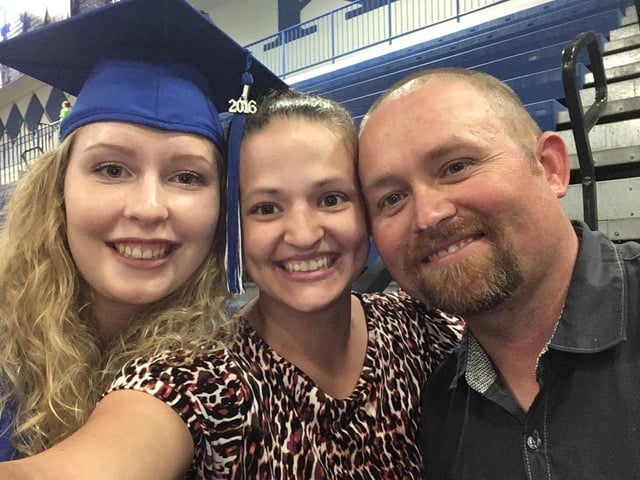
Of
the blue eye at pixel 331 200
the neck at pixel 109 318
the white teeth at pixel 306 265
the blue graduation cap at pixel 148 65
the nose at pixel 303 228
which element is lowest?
the neck at pixel 109 318

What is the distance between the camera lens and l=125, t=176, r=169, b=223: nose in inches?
46.1

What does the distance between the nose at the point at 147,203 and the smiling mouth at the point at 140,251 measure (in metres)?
0.07

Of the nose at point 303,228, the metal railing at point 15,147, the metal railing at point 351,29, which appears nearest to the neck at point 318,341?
the nose at point 303,228

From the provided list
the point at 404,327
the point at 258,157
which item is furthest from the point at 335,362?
the point at 258,157

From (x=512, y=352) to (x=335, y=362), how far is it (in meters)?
0.40

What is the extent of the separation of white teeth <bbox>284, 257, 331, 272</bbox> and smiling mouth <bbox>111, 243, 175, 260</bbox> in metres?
0.28

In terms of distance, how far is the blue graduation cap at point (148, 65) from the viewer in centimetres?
120

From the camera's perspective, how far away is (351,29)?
9.41m

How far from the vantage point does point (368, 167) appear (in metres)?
1.24

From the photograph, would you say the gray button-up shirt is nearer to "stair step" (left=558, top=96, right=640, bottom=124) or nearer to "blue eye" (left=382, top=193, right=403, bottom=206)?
"blue eye" (left=382, top=193, right=403, bottom=206)

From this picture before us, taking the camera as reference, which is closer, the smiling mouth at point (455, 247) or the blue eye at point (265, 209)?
the smiling mouth at point (455, 247)

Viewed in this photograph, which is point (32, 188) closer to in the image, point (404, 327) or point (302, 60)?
point (404, 327)

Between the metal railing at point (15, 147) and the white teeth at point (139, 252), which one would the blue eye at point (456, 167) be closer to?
the white teeth at point (139, 252)

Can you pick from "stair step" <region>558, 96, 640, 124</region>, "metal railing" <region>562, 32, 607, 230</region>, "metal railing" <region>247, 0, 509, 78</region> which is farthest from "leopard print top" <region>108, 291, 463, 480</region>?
"metal railing" <region>247, 0, 509, 78</region>
